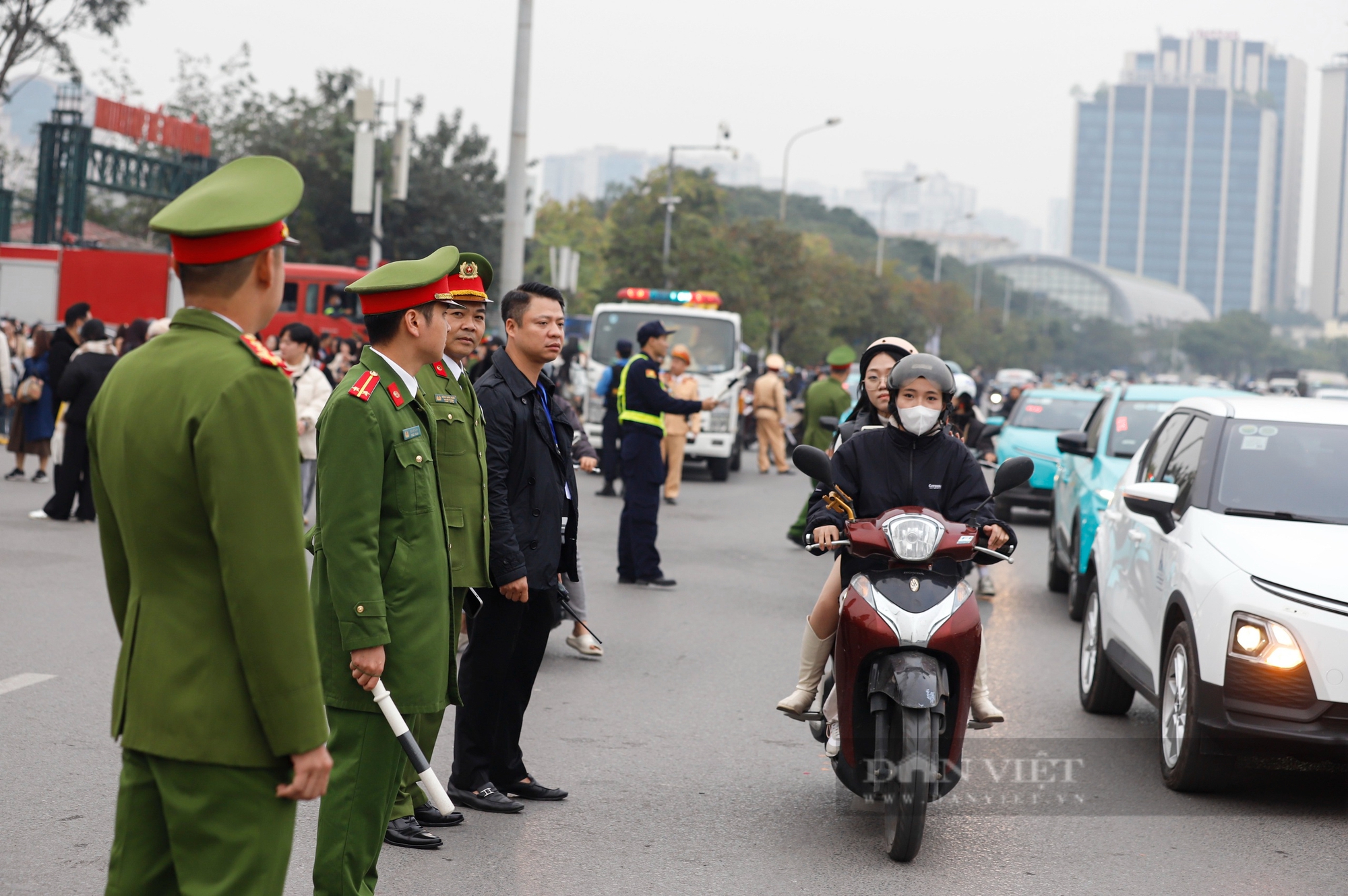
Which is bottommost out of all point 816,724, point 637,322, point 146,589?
point 816,724

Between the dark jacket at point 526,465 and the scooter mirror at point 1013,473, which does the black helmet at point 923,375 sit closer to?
the scooter mirror at point 1013,473

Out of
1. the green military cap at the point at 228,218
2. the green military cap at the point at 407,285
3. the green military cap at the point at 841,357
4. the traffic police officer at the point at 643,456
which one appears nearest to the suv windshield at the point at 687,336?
the green military cap at the point at 841,357

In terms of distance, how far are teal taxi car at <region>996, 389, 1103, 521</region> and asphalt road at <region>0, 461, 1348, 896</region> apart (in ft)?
25.6

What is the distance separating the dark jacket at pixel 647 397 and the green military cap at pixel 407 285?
6222 millimetres

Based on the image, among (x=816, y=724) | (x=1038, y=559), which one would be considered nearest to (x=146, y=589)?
(x=816, y=724)

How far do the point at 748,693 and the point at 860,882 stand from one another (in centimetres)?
293

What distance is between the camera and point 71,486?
13.4m

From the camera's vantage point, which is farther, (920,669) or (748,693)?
(748,693)

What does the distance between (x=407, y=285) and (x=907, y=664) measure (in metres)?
2.06

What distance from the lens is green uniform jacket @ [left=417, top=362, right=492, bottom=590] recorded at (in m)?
4.95

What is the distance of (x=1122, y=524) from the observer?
298 inches

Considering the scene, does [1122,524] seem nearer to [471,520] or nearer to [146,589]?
[471,520]

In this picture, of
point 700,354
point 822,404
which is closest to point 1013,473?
point 822,404

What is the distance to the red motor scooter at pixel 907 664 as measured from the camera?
4977mm
